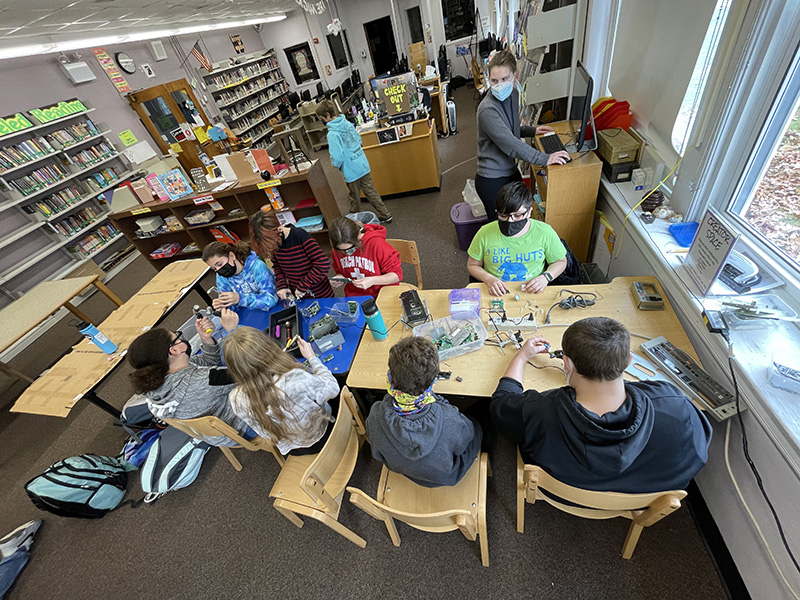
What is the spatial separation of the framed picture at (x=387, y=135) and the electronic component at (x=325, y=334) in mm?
3152

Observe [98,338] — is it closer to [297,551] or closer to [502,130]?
[297,551]

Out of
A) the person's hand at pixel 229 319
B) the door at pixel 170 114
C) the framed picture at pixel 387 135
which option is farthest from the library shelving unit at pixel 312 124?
the person's hand at pixel 229 319

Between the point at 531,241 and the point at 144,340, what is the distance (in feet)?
6.90

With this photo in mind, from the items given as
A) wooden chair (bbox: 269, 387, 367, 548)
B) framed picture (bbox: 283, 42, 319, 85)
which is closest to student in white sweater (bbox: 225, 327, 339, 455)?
wooden chair (bbox: 269, 387, 367, 548)

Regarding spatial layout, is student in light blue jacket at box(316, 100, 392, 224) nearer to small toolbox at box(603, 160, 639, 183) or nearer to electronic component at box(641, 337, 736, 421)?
small toolbox at box(603, 160, 639, 183)

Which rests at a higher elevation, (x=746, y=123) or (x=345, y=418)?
(x=746, y=123)

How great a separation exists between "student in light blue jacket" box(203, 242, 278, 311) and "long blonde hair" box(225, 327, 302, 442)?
0.91 metres

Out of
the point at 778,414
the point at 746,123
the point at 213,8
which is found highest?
the point at 213,8

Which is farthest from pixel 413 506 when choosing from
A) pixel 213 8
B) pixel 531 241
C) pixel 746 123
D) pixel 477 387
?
pixel 213 8

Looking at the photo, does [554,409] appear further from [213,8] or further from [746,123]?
[213,8]

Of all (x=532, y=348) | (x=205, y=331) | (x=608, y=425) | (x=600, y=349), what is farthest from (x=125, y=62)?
(x=608, y=425)

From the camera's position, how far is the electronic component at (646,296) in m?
1.54

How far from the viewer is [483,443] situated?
5.28 feet

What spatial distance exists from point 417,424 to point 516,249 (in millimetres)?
1197
